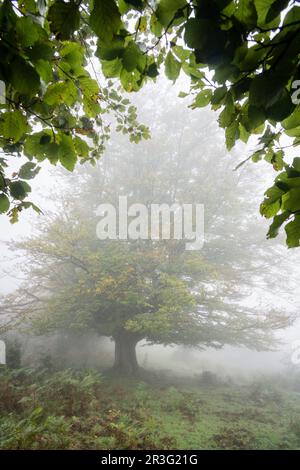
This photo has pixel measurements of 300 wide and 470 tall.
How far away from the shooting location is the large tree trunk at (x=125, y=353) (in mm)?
13257

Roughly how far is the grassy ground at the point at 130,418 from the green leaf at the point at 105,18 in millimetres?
6155

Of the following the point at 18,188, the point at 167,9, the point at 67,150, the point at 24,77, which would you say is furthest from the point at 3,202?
the point at 167,9

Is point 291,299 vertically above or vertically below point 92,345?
above

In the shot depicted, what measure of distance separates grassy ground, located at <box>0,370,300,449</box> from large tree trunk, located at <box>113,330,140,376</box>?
6.85 feet

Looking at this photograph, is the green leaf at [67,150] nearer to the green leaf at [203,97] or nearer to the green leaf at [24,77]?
the green leaf at [24,77]

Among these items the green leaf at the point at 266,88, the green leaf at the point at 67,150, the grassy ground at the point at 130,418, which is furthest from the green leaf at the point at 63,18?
the grassy ground at the point at 130,418

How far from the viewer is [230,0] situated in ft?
2.89

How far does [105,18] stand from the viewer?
890mm

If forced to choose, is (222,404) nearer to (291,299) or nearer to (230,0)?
(291,299)

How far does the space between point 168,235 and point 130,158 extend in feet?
19.9

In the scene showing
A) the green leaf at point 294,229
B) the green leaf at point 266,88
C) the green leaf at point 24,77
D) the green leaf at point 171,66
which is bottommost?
the green leaf at point 294,229

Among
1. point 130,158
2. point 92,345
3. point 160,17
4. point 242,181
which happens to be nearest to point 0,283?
point 92,345

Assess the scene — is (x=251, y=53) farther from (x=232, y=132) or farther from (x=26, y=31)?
(x=26, y=31)
